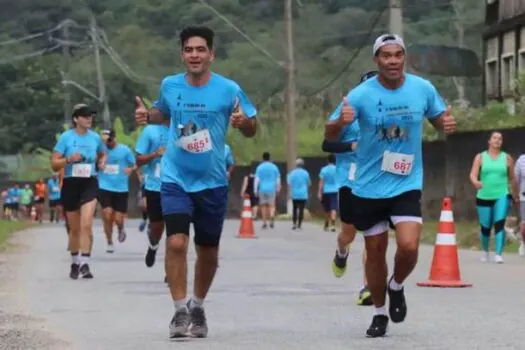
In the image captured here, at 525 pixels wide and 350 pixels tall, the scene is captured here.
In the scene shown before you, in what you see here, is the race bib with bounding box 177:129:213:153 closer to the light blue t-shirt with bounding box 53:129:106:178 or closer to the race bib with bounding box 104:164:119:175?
the light blue t-shirt with bounding box 53:129:106:178

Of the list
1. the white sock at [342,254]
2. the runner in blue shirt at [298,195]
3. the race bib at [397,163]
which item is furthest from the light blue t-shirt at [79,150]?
the runner in blue shirt at [298,195]

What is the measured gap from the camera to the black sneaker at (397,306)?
10344 mm

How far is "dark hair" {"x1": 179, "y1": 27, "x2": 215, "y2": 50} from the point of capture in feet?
34.2

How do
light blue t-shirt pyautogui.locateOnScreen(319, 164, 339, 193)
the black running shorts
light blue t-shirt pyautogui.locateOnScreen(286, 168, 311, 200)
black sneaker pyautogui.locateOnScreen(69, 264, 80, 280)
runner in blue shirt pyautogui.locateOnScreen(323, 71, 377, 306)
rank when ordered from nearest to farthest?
runner in blue shirt pyautogui.locateOnScreen(323, 71, 377, 306)
black sneaker pyautogui.locateOnScreen(69, 264, 80, 280)
the black running shorts
light blue t-shirt pyautogui.locateOnScreen(319, 164, 339, 193)
light blue t-shirt pyautogui.locateOnScreen(286, 168, 311, 200)

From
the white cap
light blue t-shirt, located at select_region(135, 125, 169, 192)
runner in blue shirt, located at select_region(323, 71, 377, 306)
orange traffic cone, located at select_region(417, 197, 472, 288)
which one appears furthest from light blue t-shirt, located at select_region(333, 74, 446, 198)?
light blue t-shirt, located at select_region(135, 125, 169, 192)

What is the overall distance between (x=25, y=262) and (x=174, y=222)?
10915mm

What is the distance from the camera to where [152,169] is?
16.7 metres

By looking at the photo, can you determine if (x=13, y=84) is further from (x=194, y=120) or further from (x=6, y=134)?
(x=194, y=120)

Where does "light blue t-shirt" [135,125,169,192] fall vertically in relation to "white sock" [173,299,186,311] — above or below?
above

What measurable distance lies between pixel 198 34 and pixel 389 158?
148 centimetres

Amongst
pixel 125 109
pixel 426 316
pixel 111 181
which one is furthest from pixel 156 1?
pixel 426 316

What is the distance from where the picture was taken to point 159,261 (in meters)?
20.2

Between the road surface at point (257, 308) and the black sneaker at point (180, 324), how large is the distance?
120 millimetres

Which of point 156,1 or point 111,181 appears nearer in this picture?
point 111,181
